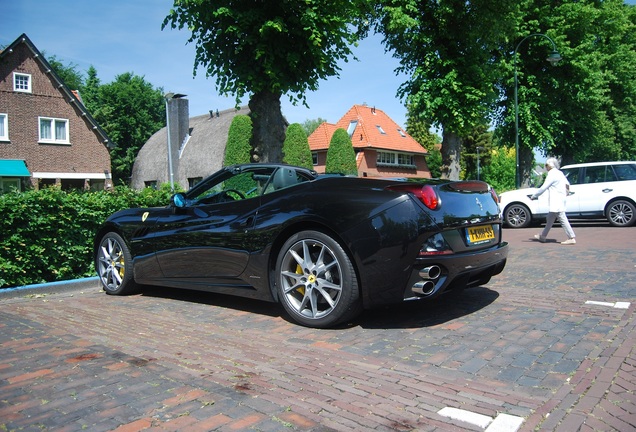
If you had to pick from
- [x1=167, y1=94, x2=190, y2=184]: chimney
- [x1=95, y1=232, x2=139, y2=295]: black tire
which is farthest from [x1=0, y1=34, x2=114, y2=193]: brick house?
[x1=95, y1=232, x2=139, y2=295]: black tire

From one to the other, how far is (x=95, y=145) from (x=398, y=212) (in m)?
36.6

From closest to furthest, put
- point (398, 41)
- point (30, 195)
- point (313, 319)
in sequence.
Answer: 1. point (313, 319)
2. point (30, 195)
3. point (398, 41)

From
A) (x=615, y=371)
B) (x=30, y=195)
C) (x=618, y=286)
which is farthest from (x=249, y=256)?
(x=618, y=286)

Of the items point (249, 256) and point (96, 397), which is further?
point (249, 256)

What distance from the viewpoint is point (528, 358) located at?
363cm

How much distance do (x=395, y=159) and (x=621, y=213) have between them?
4017 centimetres

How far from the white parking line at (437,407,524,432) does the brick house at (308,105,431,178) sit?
4732 centimetres

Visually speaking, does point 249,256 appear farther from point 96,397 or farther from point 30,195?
point 30,195

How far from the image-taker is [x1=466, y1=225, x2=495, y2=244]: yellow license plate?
4539 mm

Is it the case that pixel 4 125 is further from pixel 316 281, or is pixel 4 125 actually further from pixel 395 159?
pixel 395 159

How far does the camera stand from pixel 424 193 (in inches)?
169

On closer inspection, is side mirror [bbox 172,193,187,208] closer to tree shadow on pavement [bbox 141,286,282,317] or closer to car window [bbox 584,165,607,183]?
tree shadow on pavement [bbox 141,286,282,317]

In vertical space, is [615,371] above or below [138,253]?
below

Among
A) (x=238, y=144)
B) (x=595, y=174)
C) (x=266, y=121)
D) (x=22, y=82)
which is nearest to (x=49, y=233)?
(x=266, y=121)
